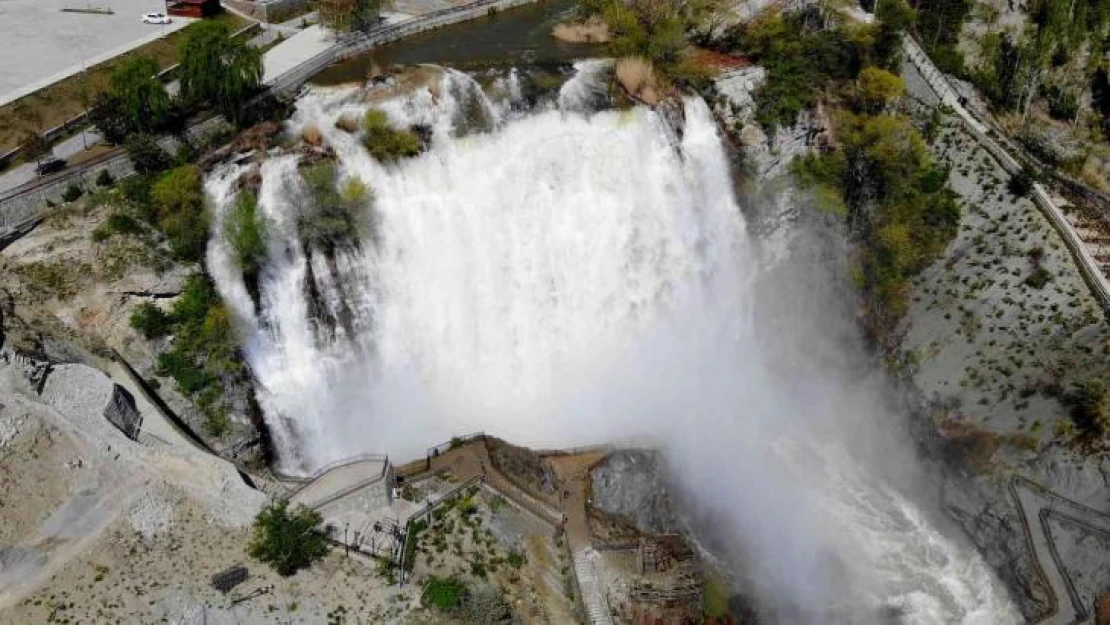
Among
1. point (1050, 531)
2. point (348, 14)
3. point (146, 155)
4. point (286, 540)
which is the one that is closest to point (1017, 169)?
point (1050, 531)

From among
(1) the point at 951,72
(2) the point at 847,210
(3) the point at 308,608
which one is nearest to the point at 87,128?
(3) the point at 308,608

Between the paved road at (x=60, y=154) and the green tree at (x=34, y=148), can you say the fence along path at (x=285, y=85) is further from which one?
the green tree at (x=34, y=148)

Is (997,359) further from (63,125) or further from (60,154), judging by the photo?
(63,125)

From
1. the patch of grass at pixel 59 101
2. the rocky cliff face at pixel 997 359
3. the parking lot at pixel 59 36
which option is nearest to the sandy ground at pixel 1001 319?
the rocky cliff face at pixel 997 359

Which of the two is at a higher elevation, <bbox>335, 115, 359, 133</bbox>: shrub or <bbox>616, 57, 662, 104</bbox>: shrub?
<bbox>616, 57, 662, 104</bbox>: shrub

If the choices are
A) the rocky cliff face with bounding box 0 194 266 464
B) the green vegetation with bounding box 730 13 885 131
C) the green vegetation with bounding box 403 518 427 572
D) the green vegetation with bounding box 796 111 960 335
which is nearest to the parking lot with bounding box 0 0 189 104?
the rocky cliff face with bounding box 0 194 266 464

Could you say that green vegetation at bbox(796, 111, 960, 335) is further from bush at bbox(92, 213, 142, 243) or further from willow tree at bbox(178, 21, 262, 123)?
bush at bbox(92, 213, 142, 243)

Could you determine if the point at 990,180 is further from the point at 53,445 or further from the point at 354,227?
the point at 53,445

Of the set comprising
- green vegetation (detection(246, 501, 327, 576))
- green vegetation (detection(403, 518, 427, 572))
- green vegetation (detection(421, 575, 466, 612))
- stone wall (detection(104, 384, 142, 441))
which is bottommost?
green vegetation (detection(421, 575, 466, 612))
